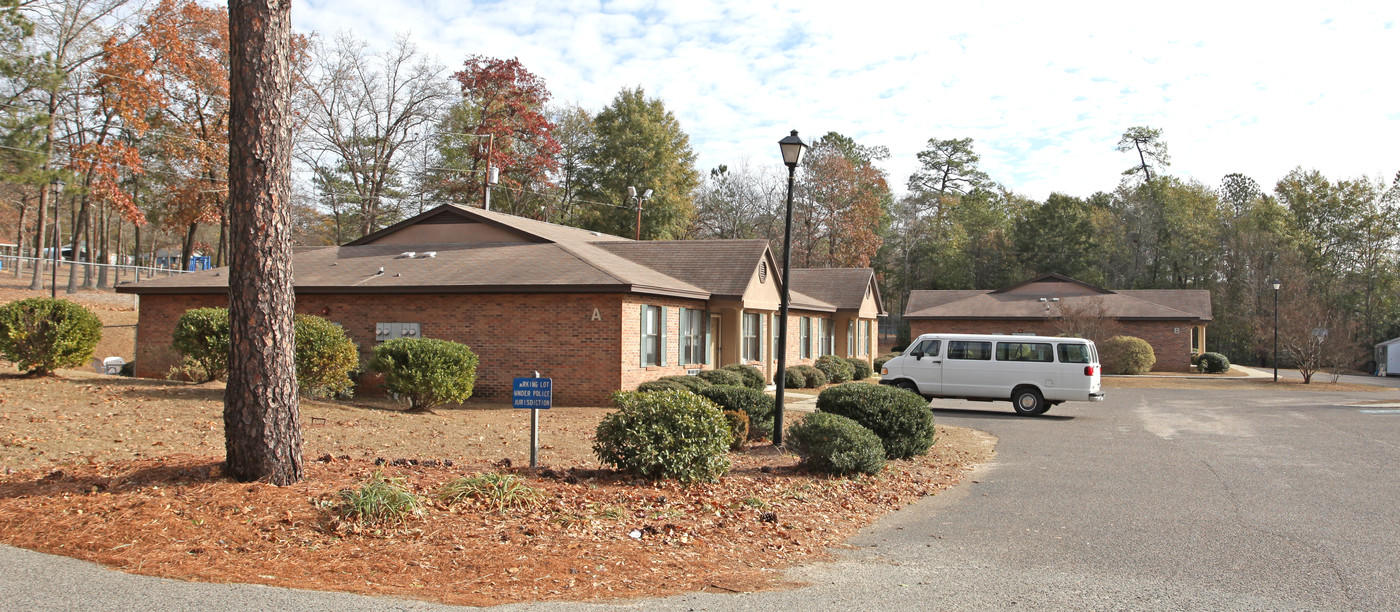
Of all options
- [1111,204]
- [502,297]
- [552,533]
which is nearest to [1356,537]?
[552,533]

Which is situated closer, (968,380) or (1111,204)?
(968,380)

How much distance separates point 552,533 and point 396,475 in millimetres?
2061

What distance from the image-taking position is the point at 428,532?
6.85 metres

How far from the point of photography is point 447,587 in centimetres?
579

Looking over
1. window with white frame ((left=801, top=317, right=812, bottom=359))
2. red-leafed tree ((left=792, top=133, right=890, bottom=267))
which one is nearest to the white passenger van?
window with white frame ((left=801, top=317, right=812, bottom=359))

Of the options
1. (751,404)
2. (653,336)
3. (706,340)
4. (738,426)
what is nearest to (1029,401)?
(706,340)

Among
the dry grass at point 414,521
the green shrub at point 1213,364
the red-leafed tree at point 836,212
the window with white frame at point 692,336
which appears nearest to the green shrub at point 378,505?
the dry grass at point 414,521

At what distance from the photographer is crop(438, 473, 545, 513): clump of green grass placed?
7602mm

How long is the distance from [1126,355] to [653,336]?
26.8 meters

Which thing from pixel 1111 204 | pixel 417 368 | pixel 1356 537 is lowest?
pixel 1356 537

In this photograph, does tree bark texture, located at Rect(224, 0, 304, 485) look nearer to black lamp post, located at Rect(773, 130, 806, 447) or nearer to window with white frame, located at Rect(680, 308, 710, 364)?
black lamp post, located at Rect(773, 130, 806, 447)

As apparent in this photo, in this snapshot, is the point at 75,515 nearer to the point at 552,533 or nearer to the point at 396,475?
the point at 396,475

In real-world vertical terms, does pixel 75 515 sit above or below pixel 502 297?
below

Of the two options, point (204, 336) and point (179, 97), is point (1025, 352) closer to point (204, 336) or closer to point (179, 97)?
point (204, 336)
